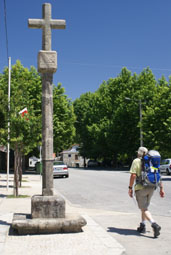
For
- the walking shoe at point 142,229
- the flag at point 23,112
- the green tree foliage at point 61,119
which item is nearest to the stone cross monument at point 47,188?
the walking shoe at point 142,229

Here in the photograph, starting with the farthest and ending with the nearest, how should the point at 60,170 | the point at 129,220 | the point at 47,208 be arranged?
1. the point at 60,170
2. the point at 129,220
3. the point at 47,208

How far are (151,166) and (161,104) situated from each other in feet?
104

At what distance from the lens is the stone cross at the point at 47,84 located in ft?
24.0

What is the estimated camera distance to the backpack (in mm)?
6645

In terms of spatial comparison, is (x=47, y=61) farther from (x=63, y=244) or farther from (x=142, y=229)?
(x=142, y=229)

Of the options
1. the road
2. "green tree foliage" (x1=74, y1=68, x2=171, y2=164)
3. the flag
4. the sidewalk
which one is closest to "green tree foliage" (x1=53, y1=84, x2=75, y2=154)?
"green tree foliage" (x1=74, y1=68, x2=171, y2=164)

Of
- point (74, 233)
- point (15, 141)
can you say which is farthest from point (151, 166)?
point (15, 141)

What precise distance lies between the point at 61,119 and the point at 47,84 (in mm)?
32682

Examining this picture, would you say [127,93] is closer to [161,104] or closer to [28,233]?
[161,104]

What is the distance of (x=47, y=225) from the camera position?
654 cm

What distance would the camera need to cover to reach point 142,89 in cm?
4491

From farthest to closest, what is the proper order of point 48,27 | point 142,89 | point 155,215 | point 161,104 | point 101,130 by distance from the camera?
point 101,130 → point 142,89 → point 161,104 → point 155,215 → point 48,27

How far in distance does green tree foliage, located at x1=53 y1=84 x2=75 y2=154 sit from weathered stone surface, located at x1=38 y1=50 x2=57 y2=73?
30575mm

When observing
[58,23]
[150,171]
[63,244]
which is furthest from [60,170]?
[63,244]
